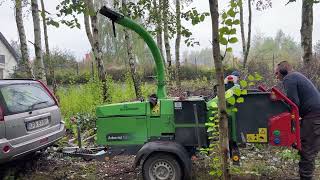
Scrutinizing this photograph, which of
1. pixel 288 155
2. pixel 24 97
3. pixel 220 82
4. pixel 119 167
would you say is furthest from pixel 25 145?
pixel 288 155

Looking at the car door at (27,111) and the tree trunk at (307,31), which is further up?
the tree trunk at (307,31)

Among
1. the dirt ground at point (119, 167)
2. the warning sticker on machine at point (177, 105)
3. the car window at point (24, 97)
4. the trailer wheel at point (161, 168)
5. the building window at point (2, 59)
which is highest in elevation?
the building window at point (2, 59)

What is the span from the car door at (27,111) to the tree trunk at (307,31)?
27.8 ft

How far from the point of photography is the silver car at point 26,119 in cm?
586

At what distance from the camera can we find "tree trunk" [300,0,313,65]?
12242 millimetres

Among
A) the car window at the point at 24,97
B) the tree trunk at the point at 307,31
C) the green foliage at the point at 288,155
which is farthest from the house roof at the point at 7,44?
the green foliage at the point at 288,155

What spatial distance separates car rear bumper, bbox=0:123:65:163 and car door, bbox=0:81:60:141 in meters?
0.07

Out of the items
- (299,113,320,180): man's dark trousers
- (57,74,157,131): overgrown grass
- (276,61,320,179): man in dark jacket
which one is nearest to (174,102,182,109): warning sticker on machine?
(276,61,320,179): man in dark jacket

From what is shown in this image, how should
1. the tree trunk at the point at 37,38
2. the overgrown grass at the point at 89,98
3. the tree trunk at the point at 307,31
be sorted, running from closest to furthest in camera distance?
the overgrown grass at the point at 89,98
the tree trunk at the point at 37,38
the tree trunk at the point at 307,31

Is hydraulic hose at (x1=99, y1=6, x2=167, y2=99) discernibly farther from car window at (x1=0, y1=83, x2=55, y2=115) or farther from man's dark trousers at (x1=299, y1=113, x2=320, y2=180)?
man's dark trousers at (x1=299, y1=113, x2=320, y2=180)

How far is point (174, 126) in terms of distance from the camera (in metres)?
5.97

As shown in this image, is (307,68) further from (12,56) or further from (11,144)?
(12,56)

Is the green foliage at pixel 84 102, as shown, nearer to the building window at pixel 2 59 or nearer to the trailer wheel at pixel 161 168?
the trailer wheel at pixel 161 168

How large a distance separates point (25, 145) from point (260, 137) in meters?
3.61
